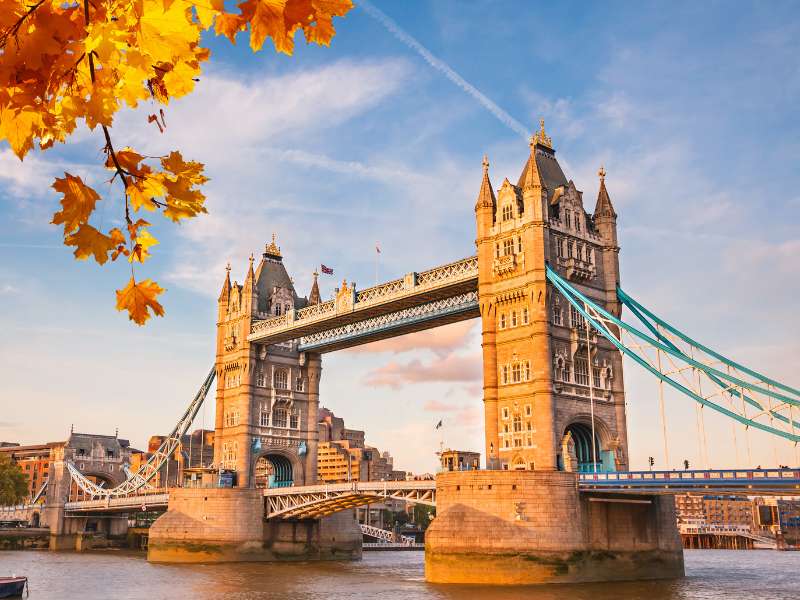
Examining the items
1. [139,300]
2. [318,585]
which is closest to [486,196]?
[318,585]

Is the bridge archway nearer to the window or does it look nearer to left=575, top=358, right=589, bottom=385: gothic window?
left=575, top=358, right=589, bottom=385: gothic window

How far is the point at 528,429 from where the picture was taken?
4525cm

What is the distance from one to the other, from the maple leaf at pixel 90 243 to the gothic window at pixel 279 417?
6723 cm

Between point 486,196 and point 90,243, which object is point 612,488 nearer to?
point 486,196

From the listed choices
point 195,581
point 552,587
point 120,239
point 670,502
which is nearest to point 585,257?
point 670,502

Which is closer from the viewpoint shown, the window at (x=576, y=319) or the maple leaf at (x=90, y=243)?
the maple leaf at (x=90, y=243)

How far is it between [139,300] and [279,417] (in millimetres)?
67741

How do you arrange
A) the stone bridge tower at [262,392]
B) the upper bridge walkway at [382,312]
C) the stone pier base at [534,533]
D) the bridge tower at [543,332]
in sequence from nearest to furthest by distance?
1. the stone pier base at [534,533]
2. the bridge tower at [543,332]
3. the upper bridge walkway at [382,312]
4. the stone bridge tower at [262,392]

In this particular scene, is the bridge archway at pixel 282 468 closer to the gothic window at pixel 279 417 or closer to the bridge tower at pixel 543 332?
the gothic window at pixel 279 417

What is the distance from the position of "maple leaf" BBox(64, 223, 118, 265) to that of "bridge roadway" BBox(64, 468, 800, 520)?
37.6 metres

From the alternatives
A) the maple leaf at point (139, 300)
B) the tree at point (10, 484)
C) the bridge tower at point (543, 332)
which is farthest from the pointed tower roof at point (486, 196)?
the tree at point (10, 484)

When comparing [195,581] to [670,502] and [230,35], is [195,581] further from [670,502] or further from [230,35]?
[230,35]

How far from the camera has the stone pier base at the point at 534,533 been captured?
1580 inches

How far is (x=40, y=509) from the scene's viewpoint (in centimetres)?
9988
